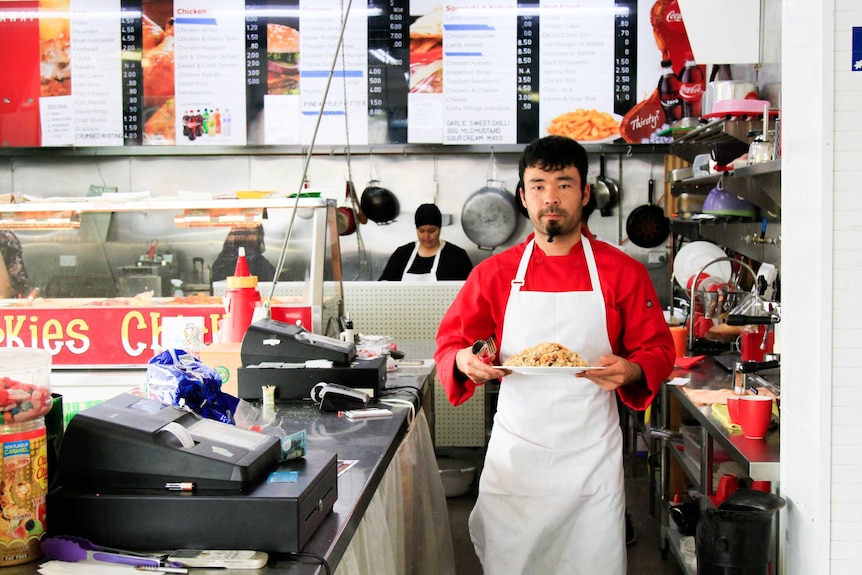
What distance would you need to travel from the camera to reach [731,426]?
2.81 meters

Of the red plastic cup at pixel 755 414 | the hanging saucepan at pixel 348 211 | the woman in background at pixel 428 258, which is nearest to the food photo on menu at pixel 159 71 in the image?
the hanging saucepan at pixel 348 211

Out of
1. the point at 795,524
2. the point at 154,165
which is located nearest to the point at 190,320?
the point at 795,524

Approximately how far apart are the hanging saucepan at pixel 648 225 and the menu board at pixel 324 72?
589mm

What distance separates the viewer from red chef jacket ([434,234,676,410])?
2.49 meters

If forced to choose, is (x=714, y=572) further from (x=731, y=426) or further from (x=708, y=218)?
(x=708, y=218)

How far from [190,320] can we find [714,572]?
6.74 ft

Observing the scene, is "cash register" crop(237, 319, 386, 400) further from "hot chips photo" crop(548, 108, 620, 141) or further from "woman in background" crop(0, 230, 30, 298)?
"hot chips photo" crop(548, 108, 620, 141)

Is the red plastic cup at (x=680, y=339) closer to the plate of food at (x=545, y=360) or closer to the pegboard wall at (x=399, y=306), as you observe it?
the pegboard wall at (x=399, y=306)

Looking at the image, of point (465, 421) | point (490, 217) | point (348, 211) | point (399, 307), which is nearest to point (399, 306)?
point (399, 307)

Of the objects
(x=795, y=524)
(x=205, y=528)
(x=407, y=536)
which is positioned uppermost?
(x=205, y=528)

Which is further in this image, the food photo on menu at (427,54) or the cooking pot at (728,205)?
the food photo on menu at (427,54)

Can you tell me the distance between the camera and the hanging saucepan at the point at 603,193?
20.7 ft

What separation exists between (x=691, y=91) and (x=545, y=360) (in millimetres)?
4054

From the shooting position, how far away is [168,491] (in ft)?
4.92
